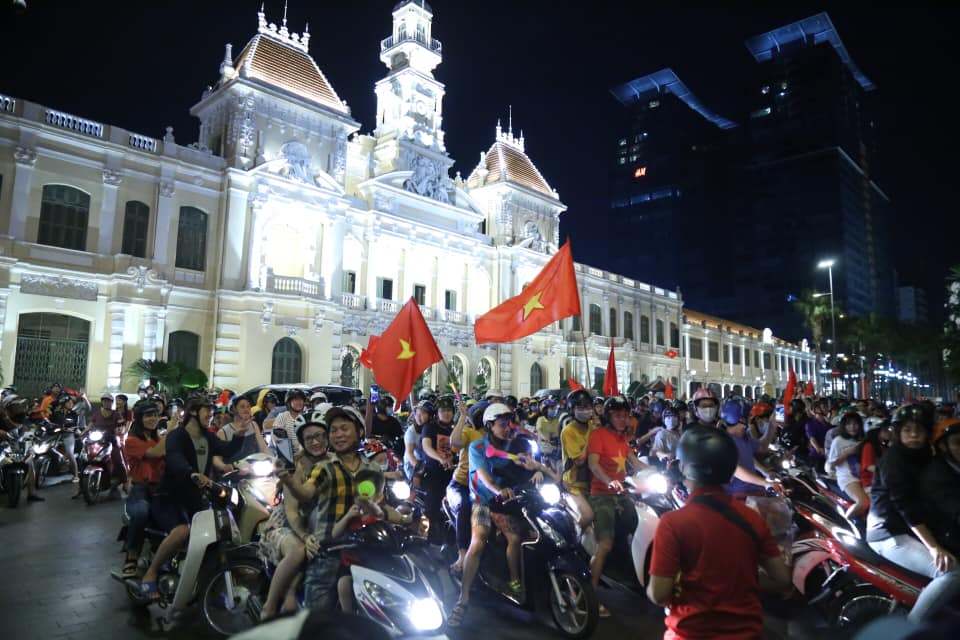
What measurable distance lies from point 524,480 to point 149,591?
3195mm

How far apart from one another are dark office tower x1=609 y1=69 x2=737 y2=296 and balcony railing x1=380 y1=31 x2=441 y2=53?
8106 cm

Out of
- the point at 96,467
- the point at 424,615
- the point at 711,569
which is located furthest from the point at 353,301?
the point at 711,569

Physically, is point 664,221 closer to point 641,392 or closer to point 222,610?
point 641,392

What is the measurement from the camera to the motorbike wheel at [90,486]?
1021 centimetres

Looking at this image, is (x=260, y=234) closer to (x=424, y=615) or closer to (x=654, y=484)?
(x=654, y=484)

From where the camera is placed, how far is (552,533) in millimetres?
5258

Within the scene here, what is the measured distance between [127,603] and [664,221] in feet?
364

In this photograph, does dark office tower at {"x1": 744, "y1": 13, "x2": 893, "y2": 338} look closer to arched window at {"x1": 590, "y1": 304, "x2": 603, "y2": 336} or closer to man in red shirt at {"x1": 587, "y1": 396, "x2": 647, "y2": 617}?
arched window at {"x1": 590, "y1": 304, "x2": 603, "y2": 336}

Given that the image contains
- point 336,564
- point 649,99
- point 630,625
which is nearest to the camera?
point 336,564

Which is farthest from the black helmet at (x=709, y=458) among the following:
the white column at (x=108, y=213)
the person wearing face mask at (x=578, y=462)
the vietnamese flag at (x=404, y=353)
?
the white column at (x=108, y=213)

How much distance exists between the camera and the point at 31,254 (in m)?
20.5

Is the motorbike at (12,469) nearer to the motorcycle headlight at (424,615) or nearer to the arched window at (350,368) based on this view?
the motorcycle headlight at (424,615)

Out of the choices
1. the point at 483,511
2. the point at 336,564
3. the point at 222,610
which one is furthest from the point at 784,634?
the point at 222,610

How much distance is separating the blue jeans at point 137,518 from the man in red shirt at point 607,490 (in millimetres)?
3972
